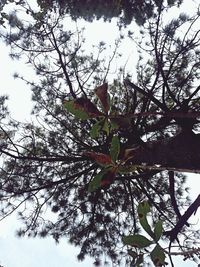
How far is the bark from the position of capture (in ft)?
10.7

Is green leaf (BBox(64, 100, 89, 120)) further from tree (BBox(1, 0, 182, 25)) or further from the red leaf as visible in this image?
tree (BBox(1, 0, 182, 25))

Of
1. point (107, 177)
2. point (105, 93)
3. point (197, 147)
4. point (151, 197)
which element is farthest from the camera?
point (151, 197)

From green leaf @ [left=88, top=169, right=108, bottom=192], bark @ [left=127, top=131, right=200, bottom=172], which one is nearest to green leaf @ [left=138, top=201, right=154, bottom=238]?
green leaf @ [left=88, top=169, right=108, bottom=192]

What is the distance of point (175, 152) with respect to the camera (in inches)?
133

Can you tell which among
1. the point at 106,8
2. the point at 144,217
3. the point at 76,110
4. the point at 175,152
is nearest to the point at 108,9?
the point at 106,8

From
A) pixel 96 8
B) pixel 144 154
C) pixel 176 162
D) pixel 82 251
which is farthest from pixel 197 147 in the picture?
pixel 96 8

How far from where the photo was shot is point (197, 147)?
10.8 ft

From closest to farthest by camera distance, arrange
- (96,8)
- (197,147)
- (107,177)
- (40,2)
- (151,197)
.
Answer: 1. (107,177)
2. (197,147)
3. (40,2)
4. (151,197)
5. (96,8)

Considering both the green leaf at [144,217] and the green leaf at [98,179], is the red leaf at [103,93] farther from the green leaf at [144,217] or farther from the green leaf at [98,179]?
the green leaf at [144,217]

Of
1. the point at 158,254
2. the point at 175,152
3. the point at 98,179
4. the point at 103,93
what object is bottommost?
the point at 158,254

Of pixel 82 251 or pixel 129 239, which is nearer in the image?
pixel 129 239

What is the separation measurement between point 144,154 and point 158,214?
1957mm

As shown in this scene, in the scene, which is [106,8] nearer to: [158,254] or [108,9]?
[108,9]

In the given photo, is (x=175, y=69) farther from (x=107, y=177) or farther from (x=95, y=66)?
(x=107, y=177)
